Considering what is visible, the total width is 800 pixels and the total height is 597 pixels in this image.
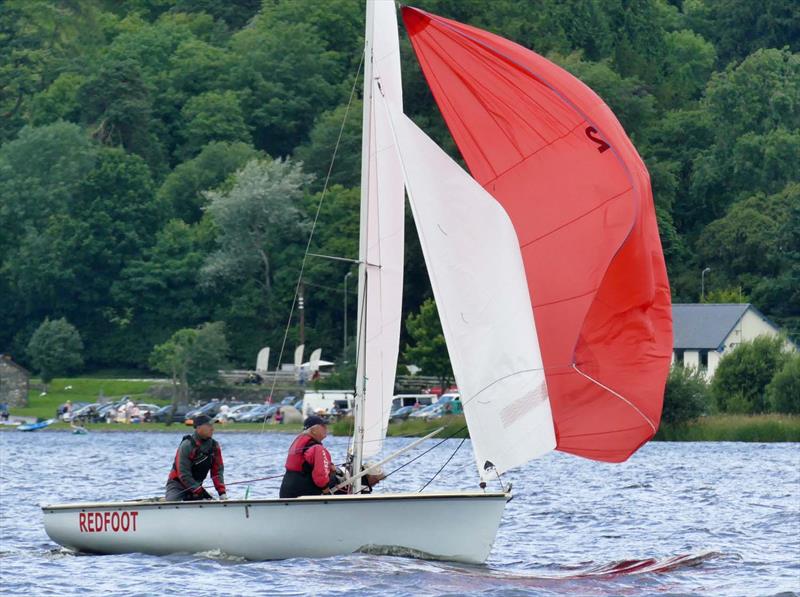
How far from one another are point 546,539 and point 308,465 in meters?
6.03

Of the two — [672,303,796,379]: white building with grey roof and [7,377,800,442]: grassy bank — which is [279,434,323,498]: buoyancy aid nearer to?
[7,377,800,442]: grassy bank

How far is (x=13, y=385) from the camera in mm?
85500

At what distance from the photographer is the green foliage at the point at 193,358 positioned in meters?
83.1

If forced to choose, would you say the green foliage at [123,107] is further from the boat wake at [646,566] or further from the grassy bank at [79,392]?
the boat wake at [646,566]

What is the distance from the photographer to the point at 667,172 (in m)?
90.3

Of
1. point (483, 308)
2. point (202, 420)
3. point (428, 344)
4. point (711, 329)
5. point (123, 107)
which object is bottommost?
point (202, 420)

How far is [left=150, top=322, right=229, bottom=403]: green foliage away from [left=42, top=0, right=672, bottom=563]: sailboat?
63.6 m

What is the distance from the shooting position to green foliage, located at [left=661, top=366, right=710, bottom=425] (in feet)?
174

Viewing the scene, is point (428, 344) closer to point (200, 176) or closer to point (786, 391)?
point (786, 391)

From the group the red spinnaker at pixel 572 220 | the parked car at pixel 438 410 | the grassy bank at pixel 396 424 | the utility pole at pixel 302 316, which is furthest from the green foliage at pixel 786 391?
the red spinnaker at pixel 572 220

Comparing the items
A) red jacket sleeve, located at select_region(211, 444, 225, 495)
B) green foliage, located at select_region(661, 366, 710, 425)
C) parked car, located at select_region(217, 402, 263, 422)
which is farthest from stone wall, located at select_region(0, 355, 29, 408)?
red jacket sleeve, located at select_region(211, 444, 225, 495)

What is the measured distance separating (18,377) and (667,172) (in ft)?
105

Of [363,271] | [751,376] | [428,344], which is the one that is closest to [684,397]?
[751,376]

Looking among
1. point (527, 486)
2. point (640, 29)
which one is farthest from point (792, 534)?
point (640, 29)
